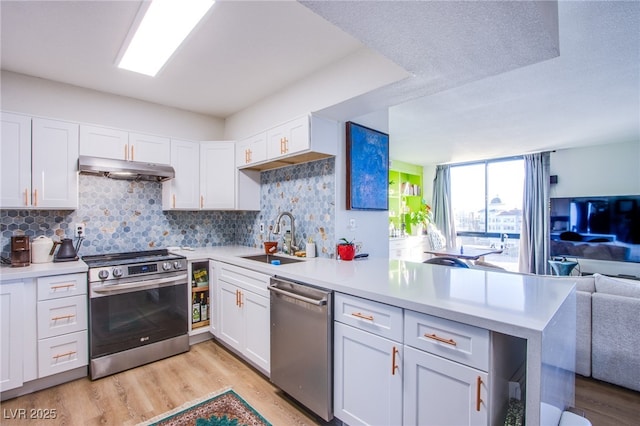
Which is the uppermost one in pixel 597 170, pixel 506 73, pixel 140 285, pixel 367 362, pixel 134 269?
pixel 506 73

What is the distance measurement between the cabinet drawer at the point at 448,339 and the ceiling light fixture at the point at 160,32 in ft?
6.71

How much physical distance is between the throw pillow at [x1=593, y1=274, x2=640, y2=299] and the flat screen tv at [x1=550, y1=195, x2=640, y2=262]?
3164 mm

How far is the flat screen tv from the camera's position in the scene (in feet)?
14.9

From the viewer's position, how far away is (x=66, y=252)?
262cm

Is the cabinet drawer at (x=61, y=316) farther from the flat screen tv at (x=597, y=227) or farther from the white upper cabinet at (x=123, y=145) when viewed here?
the flat screen tv at (x=597, y=227)

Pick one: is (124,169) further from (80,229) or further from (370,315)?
(370,315)

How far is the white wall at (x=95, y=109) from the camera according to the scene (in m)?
2.60

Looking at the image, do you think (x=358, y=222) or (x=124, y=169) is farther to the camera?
(x=358, y=222)

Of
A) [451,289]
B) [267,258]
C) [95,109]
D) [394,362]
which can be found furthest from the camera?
[267,258]

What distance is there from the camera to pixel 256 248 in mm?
3566

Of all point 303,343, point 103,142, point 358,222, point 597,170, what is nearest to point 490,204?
point 597,170

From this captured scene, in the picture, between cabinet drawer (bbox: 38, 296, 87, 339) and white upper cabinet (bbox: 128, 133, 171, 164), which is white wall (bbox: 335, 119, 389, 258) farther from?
cabinet drawer (bbox: 38, 296, 87, 339)

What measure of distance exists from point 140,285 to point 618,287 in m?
3.93

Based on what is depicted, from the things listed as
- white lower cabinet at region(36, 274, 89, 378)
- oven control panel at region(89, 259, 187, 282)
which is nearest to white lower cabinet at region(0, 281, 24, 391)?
white lower cabinet at region(36, 274, 89, 378)
